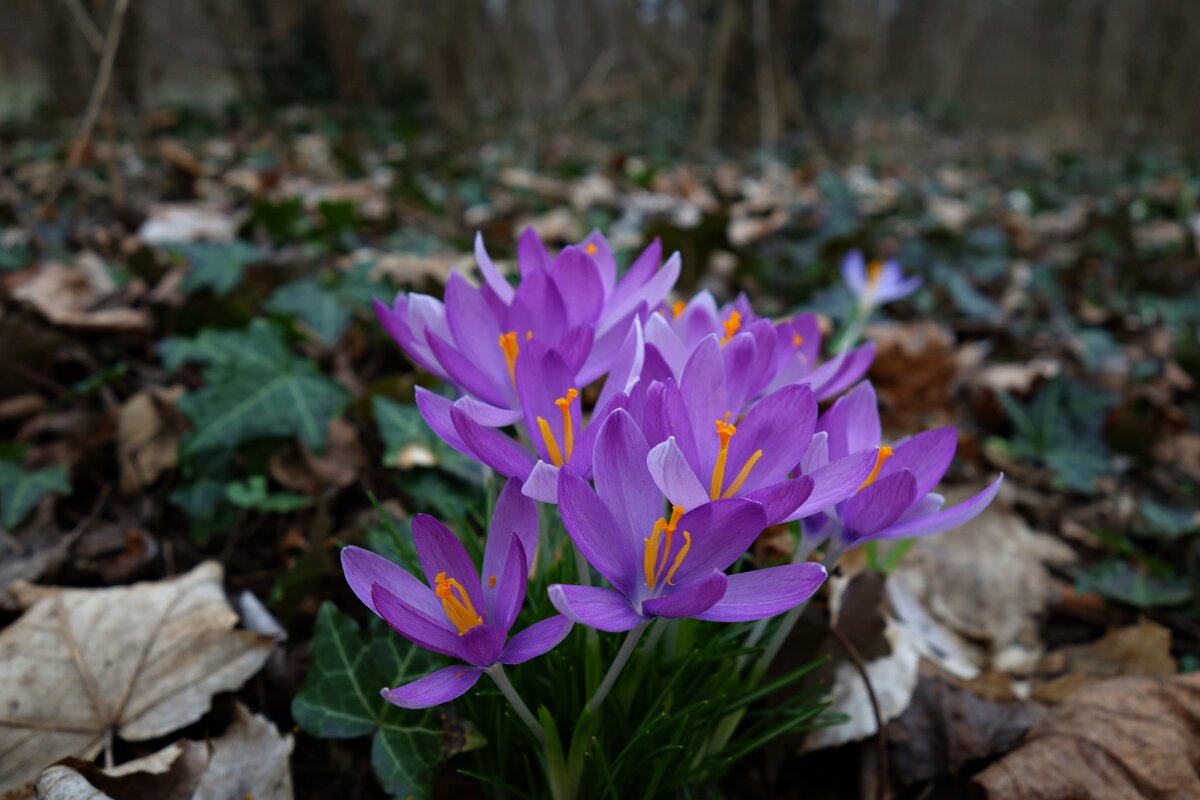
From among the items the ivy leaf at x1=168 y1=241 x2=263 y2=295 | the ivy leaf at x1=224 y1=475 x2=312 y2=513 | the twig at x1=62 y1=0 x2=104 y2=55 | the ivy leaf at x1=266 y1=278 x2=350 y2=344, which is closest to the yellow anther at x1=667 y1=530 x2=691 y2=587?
the ivy leaf at x1=224 y1=475 x2=312 y2=513

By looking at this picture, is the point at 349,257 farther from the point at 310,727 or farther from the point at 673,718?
the point at 673,718

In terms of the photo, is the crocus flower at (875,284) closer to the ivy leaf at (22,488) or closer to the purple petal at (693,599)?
the purple petal at (693,599)

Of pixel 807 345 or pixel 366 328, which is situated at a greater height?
pixel 807 345

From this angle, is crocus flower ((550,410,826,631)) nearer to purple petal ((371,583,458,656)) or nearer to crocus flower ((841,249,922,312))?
purple petal ((371,583,458,656))

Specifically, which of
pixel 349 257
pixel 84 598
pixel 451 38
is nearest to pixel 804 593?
pixel 84 598

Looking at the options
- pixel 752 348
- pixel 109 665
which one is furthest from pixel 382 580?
pixel 109 665

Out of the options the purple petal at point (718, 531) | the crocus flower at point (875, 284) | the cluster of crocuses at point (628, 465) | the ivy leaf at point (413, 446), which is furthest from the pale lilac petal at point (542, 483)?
the crocus flower at point (875, 284)
